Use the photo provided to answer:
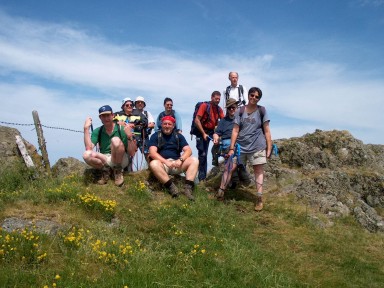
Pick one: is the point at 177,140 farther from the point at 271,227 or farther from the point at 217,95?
the point at 271,227

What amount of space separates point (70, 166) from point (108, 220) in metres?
4.64

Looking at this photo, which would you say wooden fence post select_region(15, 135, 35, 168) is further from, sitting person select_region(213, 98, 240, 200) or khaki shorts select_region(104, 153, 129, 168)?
sitting person select_region(213, 98, 240, 200)

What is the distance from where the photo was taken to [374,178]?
11.2 metres

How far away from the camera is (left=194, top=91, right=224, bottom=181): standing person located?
10.6 m

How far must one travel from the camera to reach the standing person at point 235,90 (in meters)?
11.0

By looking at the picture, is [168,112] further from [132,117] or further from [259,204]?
[259,204]

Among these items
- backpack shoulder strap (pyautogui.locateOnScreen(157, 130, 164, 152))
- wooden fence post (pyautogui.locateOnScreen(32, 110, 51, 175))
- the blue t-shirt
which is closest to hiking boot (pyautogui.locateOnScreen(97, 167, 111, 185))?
the blue t-shirt

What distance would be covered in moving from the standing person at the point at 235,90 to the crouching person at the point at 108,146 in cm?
362

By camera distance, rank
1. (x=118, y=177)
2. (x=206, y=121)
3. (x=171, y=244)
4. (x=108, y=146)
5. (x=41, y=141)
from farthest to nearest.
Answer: (x=41, y=141) < (x=206, y=121) < (x=108, y=146) < (x=118, y=177) < (x=171, y=244)

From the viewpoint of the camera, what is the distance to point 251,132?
29.4 ft

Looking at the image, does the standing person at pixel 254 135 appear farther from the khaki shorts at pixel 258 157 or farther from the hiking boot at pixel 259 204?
the hiking boot at pixel 259 204

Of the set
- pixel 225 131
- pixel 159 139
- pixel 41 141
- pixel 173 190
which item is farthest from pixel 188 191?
pixel 41 141

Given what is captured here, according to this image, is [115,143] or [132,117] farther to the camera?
[132,117]

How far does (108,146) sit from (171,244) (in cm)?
380
